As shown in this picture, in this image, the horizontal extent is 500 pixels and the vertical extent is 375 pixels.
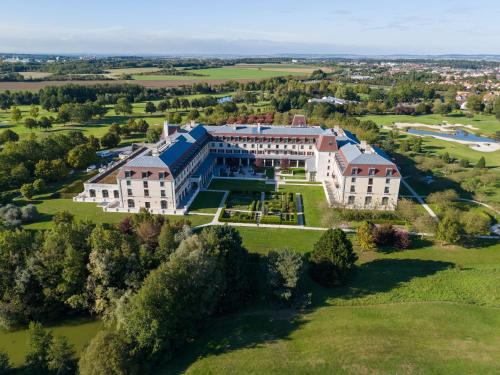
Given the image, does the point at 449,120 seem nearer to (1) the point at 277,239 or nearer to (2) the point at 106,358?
(1) the point at 277,239

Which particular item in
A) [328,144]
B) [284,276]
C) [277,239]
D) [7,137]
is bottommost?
[277,239]

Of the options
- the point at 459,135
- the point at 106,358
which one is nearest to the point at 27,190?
the point at 106,358

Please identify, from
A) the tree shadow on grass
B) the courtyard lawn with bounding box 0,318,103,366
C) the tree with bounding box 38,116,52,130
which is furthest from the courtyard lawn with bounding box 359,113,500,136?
the courtyard lawn with bounding box 0,318,103,366

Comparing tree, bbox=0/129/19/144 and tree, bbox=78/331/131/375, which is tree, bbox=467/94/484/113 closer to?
tree, bbox=78/331/131/375

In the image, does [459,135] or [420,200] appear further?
[459,135]

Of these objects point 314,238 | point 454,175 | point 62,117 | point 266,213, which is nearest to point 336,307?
point 314,238
